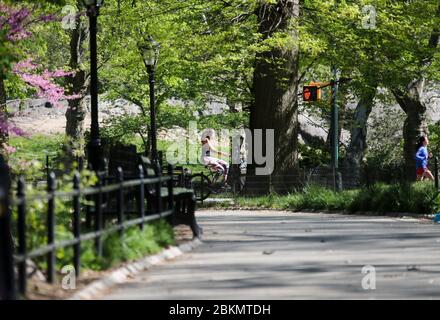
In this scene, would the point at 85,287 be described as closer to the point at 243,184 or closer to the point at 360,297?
the point at 360,297

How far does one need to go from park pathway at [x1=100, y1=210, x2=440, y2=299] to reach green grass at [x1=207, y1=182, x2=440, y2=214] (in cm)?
542

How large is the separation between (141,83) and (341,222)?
33044mm

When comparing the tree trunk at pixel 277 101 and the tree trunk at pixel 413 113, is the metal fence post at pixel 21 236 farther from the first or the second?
the tree trunk at pixel 413 113

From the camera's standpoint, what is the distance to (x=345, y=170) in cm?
3841

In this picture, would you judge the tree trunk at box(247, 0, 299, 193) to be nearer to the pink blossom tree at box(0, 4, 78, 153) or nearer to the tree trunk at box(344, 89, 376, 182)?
the pink blossom tree at box(0, 4, 78, 153)

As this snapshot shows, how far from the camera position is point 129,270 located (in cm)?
1372

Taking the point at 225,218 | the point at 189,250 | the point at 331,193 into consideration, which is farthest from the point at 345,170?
the point at 189,250

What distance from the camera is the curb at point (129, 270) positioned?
1170 centimetres

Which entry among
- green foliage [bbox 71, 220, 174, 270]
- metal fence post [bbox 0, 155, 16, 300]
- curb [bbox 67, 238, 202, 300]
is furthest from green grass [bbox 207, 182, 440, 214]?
metal fence post [bbox 0, 155, 16, 300]

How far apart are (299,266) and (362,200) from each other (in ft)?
51.5

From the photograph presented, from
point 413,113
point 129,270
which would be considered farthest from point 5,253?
point 413,113

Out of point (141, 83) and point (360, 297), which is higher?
point (141, 83)

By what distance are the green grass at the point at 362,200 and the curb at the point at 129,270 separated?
10.7 meters

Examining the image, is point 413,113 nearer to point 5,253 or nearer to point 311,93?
point 311,93
